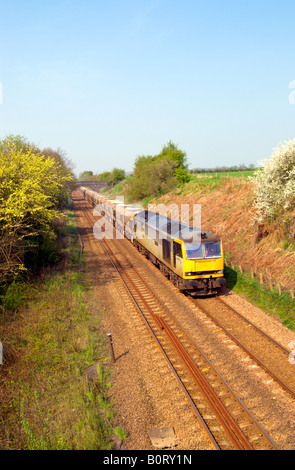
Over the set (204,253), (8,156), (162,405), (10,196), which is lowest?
(162,405)

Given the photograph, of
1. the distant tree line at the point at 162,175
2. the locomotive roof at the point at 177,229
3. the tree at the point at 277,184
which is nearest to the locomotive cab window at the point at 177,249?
the locomotive roof at the point at 177,229

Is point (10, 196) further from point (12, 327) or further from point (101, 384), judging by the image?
point (101, 384)

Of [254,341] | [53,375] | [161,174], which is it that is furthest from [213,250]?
[161,174]

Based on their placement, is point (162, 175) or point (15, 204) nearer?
point (15, 204)

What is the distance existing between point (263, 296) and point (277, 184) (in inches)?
266

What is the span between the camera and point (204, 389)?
845cm

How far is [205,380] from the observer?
877 cm

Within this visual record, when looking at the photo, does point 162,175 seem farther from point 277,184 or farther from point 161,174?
point 277,184

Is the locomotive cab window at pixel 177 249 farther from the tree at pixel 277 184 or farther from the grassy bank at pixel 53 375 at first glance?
the tree at pixel 277 184

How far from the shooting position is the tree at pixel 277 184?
16.8 m

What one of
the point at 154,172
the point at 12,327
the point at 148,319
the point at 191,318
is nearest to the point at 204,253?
the point at 191,318

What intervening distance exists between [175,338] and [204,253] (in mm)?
4500

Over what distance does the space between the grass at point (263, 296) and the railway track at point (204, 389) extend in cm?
407

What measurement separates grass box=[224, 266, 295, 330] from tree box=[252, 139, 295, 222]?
3971 mm
